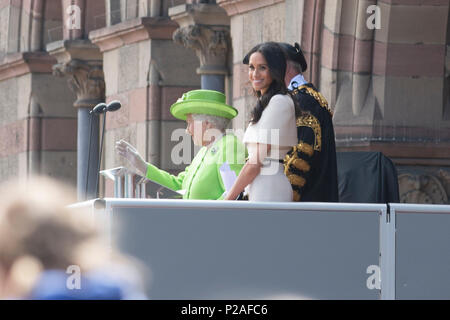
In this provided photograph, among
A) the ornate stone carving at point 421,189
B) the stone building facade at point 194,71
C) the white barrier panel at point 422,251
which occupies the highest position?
the stone building facade at point 194,71

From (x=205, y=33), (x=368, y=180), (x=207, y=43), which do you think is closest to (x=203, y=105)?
(x=368, y=180)

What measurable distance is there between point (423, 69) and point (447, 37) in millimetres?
425

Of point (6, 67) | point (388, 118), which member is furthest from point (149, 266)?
point (6, 67)

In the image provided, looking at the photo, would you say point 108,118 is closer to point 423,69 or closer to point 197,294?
point 423,69

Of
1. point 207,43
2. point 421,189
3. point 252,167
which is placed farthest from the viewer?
point 207,43

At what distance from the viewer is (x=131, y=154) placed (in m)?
6.80

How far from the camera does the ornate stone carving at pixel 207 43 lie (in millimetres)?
14727

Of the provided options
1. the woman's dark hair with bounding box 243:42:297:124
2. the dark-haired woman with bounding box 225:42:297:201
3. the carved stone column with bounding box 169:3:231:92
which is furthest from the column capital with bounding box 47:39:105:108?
the dark-haired woman with bounding box 225:42:297:201

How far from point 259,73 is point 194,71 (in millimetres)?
10608

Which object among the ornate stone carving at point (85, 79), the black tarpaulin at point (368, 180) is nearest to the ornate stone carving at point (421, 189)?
the black tarpaulin at point (368, 180)

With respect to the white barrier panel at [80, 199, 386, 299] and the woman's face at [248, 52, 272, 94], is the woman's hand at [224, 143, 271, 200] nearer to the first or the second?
the woman's face at [248, 52, 272, 94]

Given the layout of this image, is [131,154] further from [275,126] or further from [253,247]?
[253,247]

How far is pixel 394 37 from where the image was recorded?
1111cm

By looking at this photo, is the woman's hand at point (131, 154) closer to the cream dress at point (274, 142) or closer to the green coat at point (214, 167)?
the green coat at point (214, 167)
